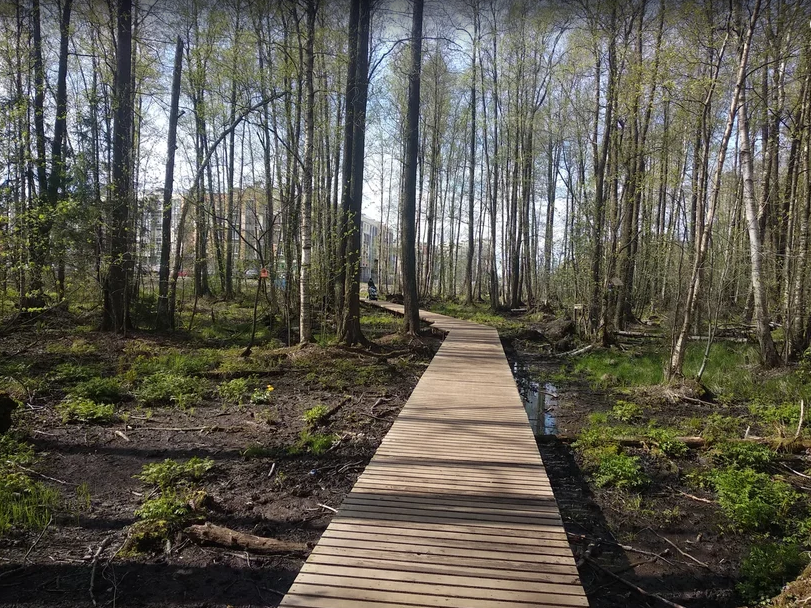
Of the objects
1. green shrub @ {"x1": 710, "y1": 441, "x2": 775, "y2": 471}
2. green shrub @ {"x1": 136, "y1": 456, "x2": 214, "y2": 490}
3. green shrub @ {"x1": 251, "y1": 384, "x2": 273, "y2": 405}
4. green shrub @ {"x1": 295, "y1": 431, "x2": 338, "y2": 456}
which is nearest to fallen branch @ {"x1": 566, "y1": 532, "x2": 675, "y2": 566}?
green shrub @ {"x1": 710, "y1": 441, "x2": 775, "y2": 471}

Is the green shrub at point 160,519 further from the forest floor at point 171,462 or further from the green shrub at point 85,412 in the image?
the green shrub at point 85,412

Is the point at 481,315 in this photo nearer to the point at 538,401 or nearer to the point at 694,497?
the point at 538,401

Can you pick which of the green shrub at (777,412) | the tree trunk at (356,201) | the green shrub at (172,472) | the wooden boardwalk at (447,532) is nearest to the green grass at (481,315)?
the tree trunk at (356,201)

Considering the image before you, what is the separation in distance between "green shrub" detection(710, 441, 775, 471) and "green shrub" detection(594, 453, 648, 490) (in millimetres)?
931

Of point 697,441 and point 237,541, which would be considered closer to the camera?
point 237,541

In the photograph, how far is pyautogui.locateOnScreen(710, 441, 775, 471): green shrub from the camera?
5.13 meters

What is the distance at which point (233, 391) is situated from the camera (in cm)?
748

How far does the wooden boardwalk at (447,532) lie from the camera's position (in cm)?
254

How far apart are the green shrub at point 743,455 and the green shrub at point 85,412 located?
7.10 meters

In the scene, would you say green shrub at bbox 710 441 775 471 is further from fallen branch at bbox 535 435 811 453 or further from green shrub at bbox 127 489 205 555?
green shrub at bbox 127 489 205 555

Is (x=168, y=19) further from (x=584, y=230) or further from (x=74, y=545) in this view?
(x=74, y=545)

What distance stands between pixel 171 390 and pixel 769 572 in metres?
7.17

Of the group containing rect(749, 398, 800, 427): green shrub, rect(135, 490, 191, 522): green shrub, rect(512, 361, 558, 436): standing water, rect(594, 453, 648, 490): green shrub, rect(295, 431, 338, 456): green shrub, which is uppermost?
rect(749, 398, 800, 427): green shrub

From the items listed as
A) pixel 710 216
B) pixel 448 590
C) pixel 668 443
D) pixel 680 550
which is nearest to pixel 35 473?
pixel 448 590
